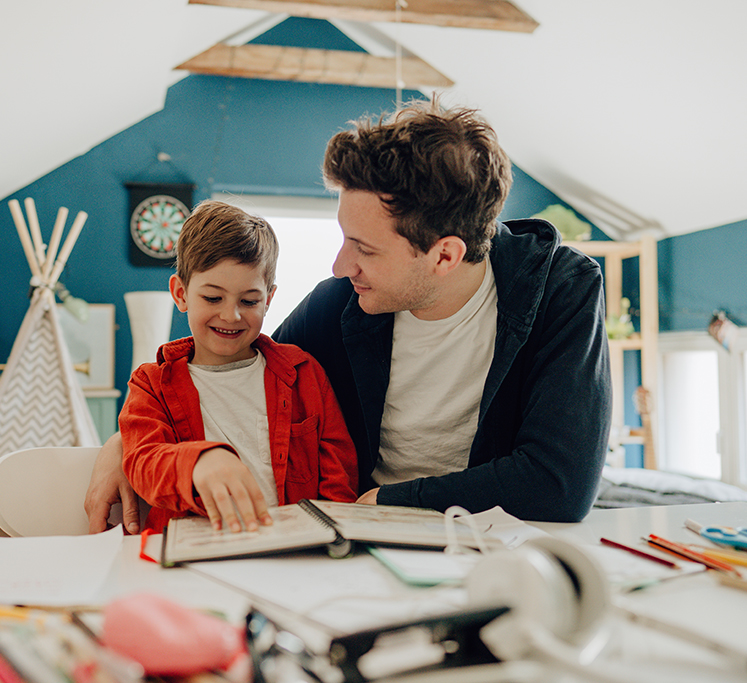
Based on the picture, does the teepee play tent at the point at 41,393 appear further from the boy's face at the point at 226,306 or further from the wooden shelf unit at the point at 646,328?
the wooden shelf unit at the point at 646,328

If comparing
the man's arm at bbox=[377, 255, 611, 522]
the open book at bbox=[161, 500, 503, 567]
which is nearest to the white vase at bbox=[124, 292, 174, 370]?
the man's arm at bbox=[377, 255, 611, 522]

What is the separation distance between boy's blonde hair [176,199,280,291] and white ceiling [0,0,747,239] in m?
1.34

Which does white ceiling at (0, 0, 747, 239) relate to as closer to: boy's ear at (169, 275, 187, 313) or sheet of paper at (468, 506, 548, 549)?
boy's ear at (169, 275, 187, 313)

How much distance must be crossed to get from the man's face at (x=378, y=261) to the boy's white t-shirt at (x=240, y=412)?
256 mm

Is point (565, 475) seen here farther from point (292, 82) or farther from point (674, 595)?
point (292, 82)

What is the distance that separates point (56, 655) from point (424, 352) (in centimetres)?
88

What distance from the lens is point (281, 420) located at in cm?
112

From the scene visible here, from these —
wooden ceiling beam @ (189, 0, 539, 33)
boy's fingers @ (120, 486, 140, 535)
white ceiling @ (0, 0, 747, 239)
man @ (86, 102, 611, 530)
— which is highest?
wooden ceiling beam @ (189, 0, 539, 33)

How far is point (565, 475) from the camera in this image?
0.93 meters

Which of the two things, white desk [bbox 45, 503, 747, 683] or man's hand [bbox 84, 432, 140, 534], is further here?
man's hand [bbox 84, 432, 140, 534]

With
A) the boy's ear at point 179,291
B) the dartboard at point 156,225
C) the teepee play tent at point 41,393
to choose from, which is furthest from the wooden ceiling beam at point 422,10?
the boy's ear at point 179,291

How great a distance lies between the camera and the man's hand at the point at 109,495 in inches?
38.5

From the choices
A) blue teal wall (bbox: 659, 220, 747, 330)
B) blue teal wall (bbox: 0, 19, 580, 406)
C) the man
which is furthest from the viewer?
blue teal wall (bbox: 0, 19, 580, 406)

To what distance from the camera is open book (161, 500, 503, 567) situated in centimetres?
67
